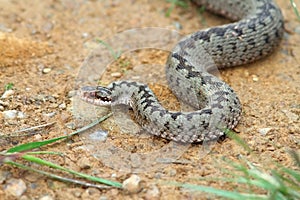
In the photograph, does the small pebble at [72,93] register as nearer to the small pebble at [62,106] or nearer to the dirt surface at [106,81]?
the dirt surface at [106,81]

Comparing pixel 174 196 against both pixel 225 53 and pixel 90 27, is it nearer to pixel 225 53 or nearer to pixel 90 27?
pixel 225 53

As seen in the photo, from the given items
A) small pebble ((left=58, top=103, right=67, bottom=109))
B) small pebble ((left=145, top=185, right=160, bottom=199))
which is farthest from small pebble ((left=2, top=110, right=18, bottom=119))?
small pebble ((left=145, top=185, right=160, bottom=199))

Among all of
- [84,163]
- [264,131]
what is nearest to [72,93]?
[84,163]

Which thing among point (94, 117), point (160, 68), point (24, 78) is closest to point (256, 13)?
point (160, 68)

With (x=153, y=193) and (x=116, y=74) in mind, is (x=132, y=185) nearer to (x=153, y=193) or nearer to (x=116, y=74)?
(x=153, y=193)

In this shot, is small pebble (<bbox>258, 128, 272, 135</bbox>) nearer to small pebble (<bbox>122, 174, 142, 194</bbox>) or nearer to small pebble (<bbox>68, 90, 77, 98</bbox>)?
small pebble (<bbox>122, 174, 142, 194</bbox>)

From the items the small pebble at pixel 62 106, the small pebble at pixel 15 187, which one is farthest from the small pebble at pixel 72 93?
the small pebble at pixel 15 187
